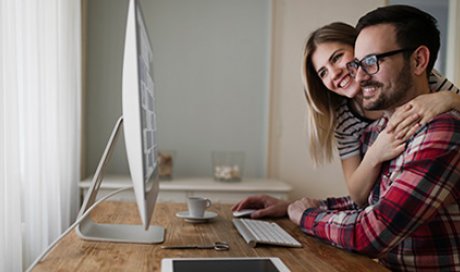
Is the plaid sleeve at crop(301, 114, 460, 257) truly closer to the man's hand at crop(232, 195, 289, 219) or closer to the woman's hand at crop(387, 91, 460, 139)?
the woman's hand at crop(387, 91, 460, 139)

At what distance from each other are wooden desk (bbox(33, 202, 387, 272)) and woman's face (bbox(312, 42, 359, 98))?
0.60m

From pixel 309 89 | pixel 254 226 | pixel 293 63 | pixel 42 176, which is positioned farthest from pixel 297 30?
pixel 254 226

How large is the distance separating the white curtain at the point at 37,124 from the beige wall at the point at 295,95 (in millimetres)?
1342

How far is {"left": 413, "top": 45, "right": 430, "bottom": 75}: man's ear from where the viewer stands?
1580mm

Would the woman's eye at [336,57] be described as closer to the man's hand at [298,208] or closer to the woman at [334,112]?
the woman at [334,112]

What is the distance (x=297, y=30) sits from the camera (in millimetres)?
3736

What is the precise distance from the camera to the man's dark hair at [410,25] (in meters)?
1.58

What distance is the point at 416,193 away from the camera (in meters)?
1.35

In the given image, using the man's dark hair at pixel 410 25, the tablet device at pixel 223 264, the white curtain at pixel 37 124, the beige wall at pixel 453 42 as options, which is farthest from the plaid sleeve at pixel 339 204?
the beige wall at pixel 453 42

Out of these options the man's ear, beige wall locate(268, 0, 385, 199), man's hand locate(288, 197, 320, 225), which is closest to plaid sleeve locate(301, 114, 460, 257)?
the man's ear

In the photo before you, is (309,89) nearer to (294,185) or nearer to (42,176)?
(42,176)

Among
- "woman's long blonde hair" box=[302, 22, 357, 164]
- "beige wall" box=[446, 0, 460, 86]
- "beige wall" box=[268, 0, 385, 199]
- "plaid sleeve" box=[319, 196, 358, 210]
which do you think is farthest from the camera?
"beige wall" box=[446, 0, 460, 86]

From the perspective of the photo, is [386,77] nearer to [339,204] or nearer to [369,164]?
[369,164]

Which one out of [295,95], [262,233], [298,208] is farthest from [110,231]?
[295,95]
